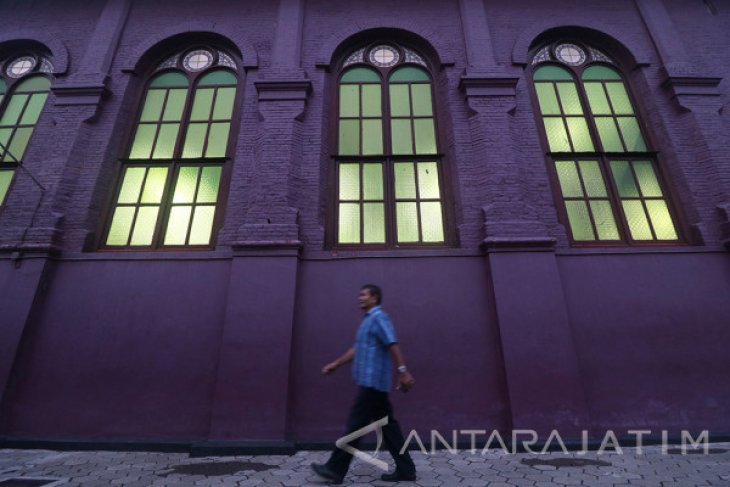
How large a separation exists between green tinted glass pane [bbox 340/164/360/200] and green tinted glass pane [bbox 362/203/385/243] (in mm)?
290

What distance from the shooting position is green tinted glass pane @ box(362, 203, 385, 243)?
18.9 feet

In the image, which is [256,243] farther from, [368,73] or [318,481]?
[368,73]

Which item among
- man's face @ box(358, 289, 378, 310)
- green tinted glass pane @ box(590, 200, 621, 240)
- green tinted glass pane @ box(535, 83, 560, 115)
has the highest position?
green tinted glass pane @ box(535, 83, 560, 115)

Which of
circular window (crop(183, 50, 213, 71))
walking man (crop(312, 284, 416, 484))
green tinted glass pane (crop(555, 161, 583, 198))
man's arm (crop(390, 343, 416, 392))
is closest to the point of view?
man's arm (crop(390, 343, 416, 392))

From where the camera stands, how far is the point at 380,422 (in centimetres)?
312

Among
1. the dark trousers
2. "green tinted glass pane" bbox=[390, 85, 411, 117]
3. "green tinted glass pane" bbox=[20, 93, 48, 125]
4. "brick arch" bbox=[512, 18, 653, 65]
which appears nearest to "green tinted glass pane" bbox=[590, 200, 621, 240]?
"brick arch" bbox=[512, 18, 653, 65]

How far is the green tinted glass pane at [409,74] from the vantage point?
7059mm

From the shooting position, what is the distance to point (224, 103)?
683cm

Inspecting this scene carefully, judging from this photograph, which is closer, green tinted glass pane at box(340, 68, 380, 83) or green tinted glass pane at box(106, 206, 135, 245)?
green tinted glass pane at box(106, 206, 135, 245)

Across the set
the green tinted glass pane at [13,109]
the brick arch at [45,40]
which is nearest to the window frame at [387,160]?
the brick arch at [45,40]

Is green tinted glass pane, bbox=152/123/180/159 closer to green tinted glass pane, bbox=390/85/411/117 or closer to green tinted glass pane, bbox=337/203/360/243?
green tinted glass pane, bbox=337/203/360/243

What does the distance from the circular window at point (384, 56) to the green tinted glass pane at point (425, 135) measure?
1.48 m

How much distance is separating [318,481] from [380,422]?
848 mm

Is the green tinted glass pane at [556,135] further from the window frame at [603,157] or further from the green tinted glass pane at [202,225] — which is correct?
the green tinted glass pane at [202,225]
